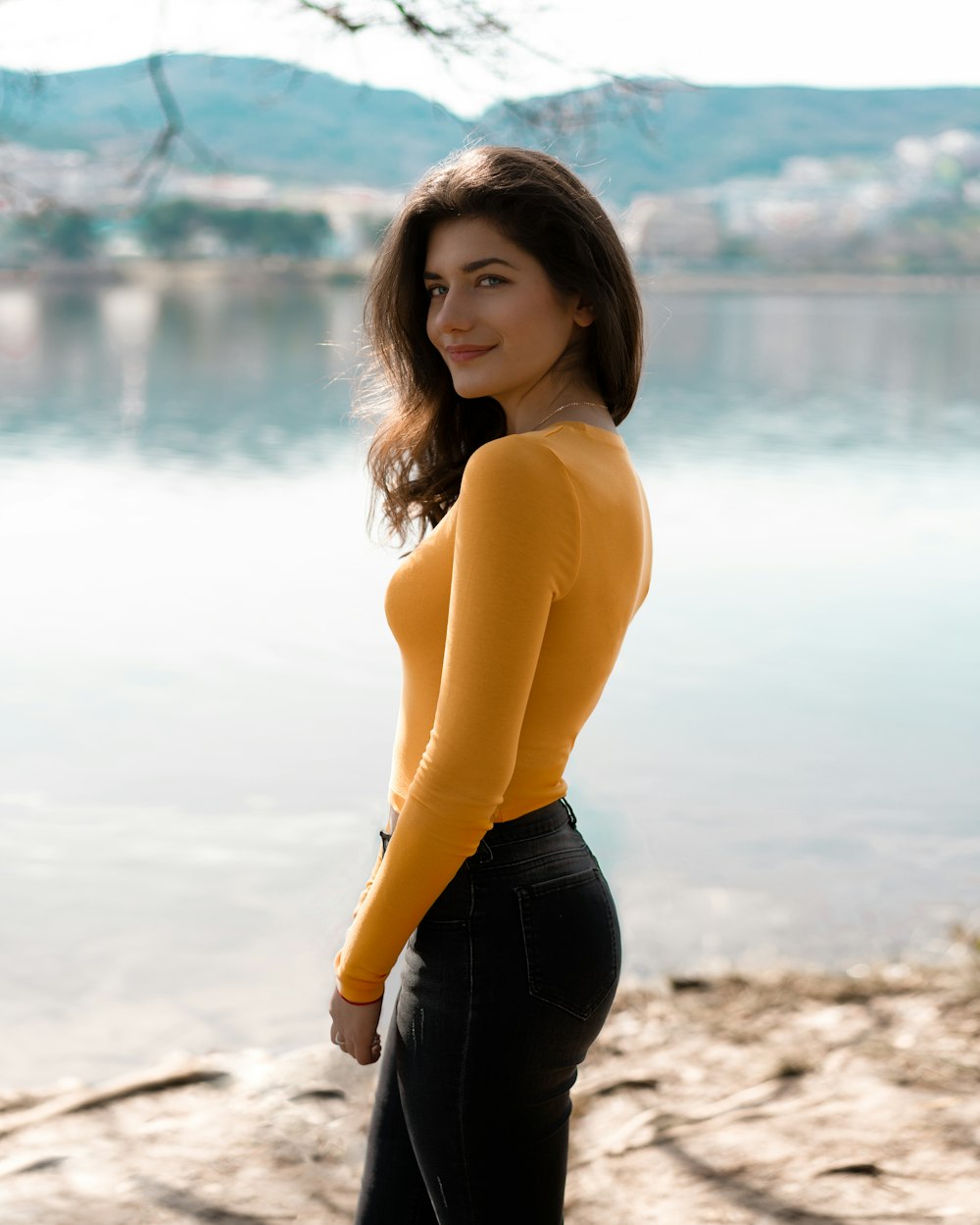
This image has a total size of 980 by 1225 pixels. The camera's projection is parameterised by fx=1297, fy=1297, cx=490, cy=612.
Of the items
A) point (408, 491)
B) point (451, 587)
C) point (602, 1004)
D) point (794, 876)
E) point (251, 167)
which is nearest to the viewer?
point (451, 587)

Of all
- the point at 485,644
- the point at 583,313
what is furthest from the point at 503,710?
the point at 583,313

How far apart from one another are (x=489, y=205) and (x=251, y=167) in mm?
48583

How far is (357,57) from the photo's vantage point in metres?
2.99

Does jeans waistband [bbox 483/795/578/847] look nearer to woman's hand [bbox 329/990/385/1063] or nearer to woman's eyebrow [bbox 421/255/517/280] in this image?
woman's hand [bbox 329/990/385/1063]

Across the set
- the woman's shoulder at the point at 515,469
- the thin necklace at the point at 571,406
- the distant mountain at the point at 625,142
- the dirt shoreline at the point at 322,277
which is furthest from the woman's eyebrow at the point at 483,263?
the dirt shoreline at the point at 322,277

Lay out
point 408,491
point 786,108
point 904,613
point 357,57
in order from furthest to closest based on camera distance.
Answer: point 786,108 < point 904,613 < point 357,57 < point 408,491

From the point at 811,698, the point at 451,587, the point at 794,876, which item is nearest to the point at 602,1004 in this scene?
the point at 451,587

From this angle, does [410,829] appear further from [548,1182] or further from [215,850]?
[215,850]

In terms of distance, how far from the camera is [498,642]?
41.9 inches

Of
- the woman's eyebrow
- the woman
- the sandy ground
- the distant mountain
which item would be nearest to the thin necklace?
the woman

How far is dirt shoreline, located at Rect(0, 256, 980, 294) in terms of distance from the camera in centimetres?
4056

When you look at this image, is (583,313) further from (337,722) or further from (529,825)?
(337,722)

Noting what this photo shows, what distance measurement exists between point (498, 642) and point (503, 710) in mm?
60

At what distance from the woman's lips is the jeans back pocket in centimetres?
51
